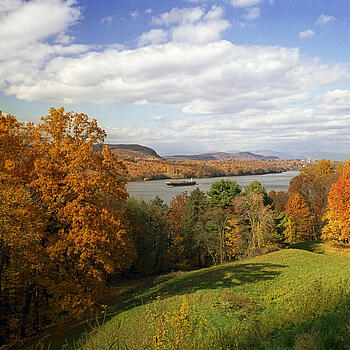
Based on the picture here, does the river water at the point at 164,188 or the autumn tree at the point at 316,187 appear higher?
the autumn tree at the point at 316,187

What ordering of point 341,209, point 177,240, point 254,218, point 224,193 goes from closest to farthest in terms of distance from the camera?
point 341,209 < point 254,218 < point 224,193 < point 177,240

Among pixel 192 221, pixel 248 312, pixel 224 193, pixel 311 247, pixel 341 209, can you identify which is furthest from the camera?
pixel 192 221

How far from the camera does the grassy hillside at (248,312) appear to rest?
436 cm

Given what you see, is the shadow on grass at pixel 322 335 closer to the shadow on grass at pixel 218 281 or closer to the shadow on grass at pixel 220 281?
the shadow on grass at pixel 218 281

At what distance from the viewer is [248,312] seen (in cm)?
1037

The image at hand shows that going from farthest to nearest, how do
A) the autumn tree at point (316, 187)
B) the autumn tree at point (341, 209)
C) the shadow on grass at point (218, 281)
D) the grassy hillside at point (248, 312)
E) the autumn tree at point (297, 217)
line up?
the autumn tree at point (316, 187) → the autumn tree at point (297, 217) → the autumn tree at point (341, 209) → the shadow on grass at point (218, 281) → the grassy hillside at point (248, 312)

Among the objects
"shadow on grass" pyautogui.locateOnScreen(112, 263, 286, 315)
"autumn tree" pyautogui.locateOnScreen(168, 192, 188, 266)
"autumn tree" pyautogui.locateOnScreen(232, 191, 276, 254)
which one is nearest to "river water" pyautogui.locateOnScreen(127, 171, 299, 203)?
"autumn tree" pyautogui.locateOnScreen(168, 192, 188, 266)

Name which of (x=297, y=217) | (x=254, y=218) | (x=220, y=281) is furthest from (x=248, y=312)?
(x=297, y=217)

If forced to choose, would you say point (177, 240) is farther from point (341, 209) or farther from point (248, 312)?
point (248, 312)

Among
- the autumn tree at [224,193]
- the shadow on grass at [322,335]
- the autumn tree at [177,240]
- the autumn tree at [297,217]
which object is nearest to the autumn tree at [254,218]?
the autumn tree at [224,193]

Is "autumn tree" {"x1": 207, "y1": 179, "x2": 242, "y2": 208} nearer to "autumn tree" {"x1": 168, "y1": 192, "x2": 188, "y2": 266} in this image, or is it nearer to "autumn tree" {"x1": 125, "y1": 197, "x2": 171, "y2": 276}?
"autumn tree" {"x1": 168, "y1": 192, "x2": 188, "y2": 266}

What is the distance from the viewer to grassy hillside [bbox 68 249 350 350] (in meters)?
4.36

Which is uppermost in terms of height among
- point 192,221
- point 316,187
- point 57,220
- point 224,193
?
point 57,220

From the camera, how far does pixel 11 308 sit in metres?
15.8
